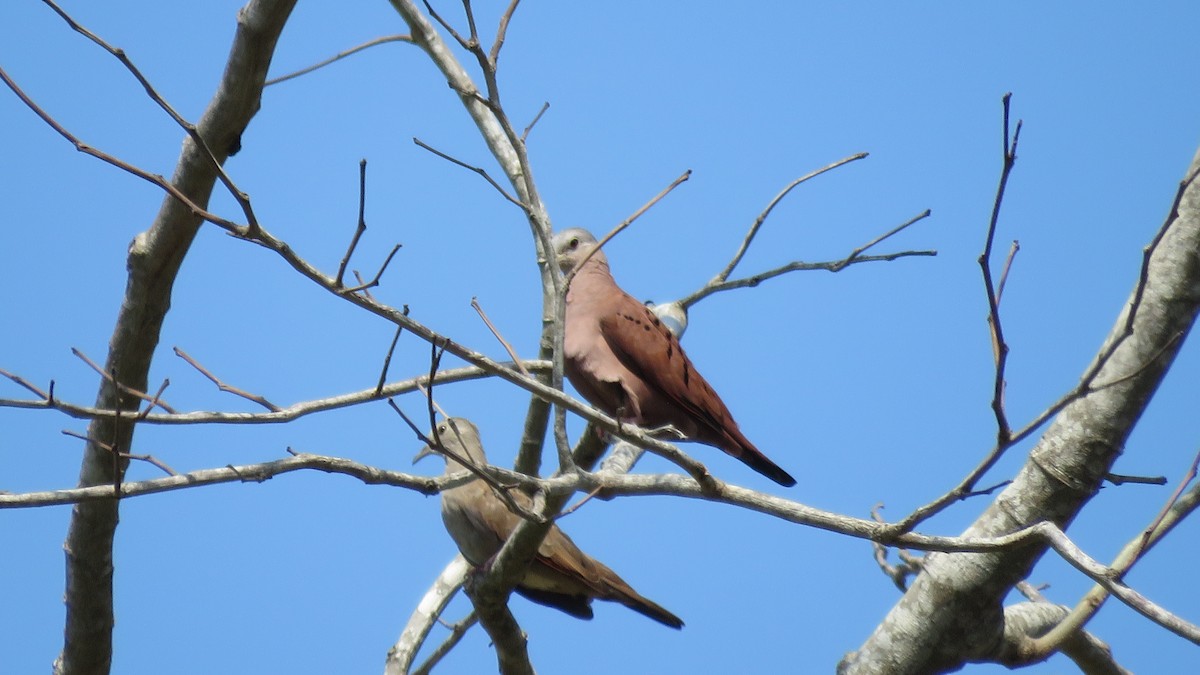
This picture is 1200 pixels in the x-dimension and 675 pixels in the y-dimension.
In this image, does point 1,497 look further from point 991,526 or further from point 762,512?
point 991,526

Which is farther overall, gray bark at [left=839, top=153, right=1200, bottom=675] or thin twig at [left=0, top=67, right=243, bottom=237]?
gray bark at [left=839, top=153, right=1200, bottom=675]

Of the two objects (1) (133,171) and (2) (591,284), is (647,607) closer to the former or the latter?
(2) (591,284)

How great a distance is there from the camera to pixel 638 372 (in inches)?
199

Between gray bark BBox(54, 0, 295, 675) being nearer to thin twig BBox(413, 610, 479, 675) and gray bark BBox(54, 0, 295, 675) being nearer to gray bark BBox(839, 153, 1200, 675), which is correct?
thin twig BBox(413, 610, 479, 675)

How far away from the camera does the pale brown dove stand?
15.9 feet

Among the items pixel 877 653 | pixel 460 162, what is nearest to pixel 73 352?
pixel 460 162

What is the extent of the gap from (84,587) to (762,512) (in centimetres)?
269

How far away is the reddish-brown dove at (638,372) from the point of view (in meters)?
4.96

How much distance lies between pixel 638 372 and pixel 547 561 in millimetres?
894

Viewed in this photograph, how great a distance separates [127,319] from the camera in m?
3.79

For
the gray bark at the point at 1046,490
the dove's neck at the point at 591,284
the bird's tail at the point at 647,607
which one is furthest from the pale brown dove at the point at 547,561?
the gray bark at the point at 1046,490

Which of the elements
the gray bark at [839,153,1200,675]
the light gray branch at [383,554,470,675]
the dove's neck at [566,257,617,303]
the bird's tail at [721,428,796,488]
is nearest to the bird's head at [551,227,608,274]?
the dove's neck at [566,257,617,303]

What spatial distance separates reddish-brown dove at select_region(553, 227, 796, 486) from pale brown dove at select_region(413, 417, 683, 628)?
58 centimetres

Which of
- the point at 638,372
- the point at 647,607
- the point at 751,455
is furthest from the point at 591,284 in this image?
the point at 647,607
